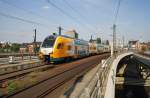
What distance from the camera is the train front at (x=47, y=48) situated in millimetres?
23547

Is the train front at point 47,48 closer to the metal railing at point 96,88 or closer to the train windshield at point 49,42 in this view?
the train windshield at point 49,42

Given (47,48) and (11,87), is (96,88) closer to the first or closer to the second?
(11,87)

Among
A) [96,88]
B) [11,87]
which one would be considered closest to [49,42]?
[11,87]

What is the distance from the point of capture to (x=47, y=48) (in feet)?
78.4

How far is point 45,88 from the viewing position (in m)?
11.6

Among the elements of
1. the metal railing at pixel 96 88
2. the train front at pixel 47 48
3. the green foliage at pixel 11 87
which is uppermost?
the train front at pixel 47 48

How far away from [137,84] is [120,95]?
604 centimetres

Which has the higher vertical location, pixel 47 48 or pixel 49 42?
pixel 49 42

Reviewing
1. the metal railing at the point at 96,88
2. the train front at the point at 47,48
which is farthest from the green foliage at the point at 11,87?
the train front at the point at 47,48

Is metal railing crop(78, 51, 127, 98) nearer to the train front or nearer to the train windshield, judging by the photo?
the train front

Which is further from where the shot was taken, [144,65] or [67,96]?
[144,65]

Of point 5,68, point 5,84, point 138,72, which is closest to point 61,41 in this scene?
point 5,68

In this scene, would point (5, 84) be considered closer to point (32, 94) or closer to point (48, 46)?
point (32, 94)

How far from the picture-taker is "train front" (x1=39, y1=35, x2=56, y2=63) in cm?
2355
